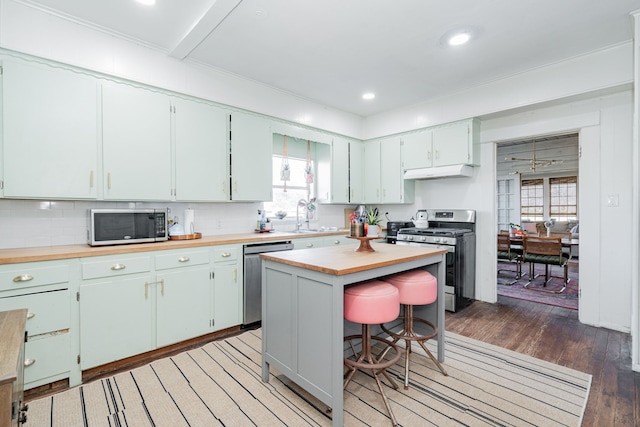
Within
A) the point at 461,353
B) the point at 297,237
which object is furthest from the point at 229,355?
the point at 461,353

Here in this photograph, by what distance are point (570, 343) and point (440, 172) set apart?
229 cm

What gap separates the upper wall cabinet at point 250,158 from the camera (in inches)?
136

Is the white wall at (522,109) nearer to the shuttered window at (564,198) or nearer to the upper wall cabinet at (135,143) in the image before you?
the upper wall cabinet at (135,143)

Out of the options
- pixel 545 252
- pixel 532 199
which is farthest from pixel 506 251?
pixel 532 199

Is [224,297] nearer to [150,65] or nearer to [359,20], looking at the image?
[150,65]

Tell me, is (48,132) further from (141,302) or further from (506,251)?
(506,251)

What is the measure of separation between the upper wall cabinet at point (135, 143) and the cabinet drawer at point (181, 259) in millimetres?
595

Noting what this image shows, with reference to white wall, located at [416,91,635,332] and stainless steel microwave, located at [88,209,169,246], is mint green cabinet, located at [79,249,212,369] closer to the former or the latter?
stainless steel microwave, located at [88,209,169,246]

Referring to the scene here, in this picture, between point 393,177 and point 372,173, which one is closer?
point 393,177

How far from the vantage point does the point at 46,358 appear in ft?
6.94

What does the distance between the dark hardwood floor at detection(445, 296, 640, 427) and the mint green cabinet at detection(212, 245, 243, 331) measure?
2.23 metres

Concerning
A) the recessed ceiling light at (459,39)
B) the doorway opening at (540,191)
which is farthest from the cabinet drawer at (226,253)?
the doorway opening at (540,191)

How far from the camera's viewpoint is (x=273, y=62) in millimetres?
3211

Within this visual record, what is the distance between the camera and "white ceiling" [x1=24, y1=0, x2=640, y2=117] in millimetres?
2324
